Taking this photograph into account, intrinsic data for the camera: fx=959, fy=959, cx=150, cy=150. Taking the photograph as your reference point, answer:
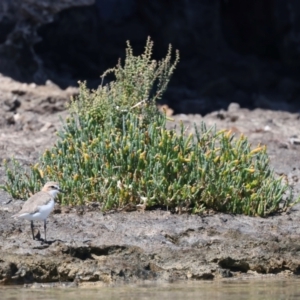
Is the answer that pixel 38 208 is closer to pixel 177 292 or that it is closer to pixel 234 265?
pixel 177 292

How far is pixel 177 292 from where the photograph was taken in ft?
26.1

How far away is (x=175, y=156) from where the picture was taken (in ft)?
32.4

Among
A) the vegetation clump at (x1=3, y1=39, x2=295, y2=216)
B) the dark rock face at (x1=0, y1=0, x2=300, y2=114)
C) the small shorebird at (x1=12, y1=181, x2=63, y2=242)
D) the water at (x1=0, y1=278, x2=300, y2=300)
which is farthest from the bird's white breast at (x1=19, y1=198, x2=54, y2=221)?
the dark rock face at (x1=0, y1=0, x2=300, y2=114)

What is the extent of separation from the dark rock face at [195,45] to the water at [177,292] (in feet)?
23.7

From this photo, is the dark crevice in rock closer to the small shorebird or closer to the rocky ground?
the rocky ground

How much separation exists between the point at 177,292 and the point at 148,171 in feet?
6.57

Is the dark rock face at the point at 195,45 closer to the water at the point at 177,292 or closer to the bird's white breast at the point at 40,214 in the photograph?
the bird's white breast at the point at 40,214

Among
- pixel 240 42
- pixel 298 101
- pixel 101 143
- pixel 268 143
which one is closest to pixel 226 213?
pixel 101 143

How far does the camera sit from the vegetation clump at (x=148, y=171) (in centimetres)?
968

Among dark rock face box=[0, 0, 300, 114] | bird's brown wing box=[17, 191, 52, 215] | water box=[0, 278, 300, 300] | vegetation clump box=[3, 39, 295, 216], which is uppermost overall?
dark rock face box=[0, 0, 300, 114]

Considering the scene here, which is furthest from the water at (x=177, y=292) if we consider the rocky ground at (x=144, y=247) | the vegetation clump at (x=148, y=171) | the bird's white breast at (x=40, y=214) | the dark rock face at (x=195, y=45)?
the dark rock face at (x=195, y=45)

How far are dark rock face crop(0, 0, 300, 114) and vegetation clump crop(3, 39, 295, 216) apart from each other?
4973mm

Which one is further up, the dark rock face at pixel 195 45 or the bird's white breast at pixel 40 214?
the dark rock face at pixel 195 45

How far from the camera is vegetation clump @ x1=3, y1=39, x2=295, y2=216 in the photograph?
968 cm
